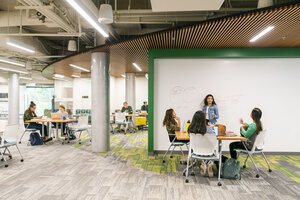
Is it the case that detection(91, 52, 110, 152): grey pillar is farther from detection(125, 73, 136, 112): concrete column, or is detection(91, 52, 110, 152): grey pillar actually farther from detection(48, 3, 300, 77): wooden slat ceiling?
detection(125, 73, 136, 112): concrete column

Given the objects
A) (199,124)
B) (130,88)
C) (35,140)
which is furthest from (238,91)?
(130,88)

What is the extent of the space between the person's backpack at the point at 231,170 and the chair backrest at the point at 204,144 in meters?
0.62

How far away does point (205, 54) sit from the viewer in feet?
20.9

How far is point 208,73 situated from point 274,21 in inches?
100

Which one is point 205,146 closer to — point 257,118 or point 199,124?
point 199,124

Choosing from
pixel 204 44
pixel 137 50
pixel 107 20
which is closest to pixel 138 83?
pixel 137 50

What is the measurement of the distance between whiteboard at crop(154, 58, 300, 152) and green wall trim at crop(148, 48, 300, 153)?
0.56ft

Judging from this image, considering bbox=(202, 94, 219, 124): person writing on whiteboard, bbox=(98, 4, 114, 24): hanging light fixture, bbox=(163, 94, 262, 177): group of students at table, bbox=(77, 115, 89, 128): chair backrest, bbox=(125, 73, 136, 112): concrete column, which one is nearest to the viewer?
bbox=(163, 94, 262, 177): group of students at table

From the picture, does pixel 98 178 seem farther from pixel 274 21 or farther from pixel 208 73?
pixel 274 21

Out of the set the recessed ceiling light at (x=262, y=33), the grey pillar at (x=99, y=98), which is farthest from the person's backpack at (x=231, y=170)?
the grey pillar at (x=99, y=98)

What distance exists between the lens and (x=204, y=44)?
5922 mm

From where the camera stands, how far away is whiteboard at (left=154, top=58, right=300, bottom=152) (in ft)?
20.9

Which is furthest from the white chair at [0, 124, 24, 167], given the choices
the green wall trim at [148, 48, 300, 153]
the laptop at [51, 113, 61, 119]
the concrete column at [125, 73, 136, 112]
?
the concrete column at [125, 73, 136, 112]

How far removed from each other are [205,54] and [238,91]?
153 centimetres
